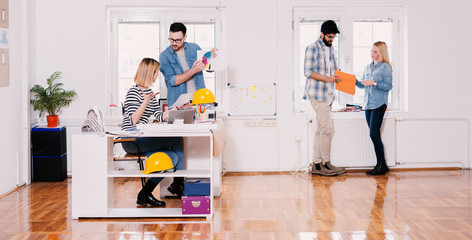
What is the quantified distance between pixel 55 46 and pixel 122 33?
0.83 m

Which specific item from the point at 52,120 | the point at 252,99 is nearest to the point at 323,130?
the point at 252,99

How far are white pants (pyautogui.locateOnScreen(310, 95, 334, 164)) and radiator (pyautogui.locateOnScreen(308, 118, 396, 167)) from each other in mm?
245

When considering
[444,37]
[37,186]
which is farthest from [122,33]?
[444,37]

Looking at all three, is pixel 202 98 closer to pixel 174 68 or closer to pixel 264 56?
pixel 174 68

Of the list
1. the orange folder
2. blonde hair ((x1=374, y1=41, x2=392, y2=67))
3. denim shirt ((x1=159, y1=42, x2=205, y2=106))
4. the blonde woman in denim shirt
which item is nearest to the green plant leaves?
denim shirt ((x1=159, y1=42, x2=205, y2=106))

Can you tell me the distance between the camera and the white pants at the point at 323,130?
20.1 feet

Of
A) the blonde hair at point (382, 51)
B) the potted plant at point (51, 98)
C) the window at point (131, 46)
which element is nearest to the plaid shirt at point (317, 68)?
the blonde hair at point (382, 51)

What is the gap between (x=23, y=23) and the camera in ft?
19.1

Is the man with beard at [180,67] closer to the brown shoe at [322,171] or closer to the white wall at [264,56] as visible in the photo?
the white wall at [264,56]

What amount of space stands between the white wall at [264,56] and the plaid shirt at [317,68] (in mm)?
472

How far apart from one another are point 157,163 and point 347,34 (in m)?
3.58

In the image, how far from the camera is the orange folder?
614 centimetres

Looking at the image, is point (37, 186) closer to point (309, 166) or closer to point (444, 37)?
point (309, 166)

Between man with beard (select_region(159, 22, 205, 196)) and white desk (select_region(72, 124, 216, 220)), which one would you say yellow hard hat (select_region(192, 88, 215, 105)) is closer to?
white desk (select_region(72, 124, 216, 220))
